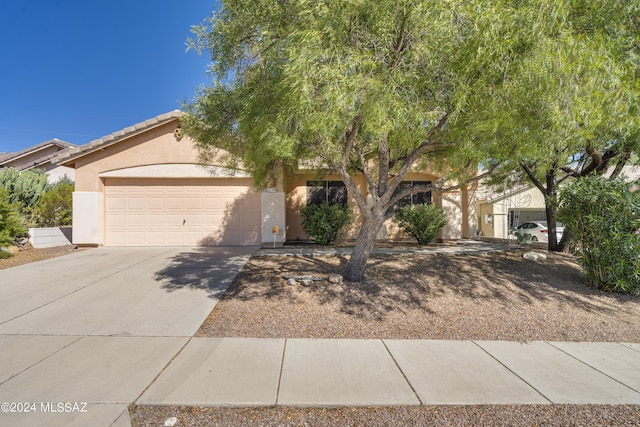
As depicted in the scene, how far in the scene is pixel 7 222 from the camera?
364 inches

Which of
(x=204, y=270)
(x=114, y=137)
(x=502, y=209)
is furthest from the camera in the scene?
(x=502, y=209)

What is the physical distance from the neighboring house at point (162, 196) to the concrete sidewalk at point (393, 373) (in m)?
7.04

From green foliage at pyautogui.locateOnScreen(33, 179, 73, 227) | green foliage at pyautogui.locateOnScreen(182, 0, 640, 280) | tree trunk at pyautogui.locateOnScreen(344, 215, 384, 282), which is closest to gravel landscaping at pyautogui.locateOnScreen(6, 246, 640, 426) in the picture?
tree trunk at pyautogui.locateOnScreen(344, 215, 384, 282)

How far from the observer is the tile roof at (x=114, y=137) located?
34.6ft

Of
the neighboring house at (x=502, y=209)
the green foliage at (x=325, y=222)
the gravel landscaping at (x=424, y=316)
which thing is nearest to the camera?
the gravel landscaping at (x=424, y=316)

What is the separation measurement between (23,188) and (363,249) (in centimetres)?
1382

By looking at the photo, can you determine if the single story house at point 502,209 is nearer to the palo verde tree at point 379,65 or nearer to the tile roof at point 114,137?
the palo verde tree at point 379,65

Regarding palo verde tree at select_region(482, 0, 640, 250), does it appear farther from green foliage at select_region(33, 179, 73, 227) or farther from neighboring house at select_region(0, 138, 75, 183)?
neighboring house at select_region(0, 138, 75, 183)

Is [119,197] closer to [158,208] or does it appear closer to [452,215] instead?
[158,208]

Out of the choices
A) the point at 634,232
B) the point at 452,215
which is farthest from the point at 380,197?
the point at 452,215

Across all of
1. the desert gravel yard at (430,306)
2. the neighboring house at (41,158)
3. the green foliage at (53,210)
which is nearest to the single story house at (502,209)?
the desert gravel yard at (430,306)

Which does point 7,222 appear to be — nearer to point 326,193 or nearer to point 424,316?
point 326,193

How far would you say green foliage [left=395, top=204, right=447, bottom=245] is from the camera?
11133 mm

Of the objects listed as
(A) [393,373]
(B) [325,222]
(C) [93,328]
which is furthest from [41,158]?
(A) [393,373]
